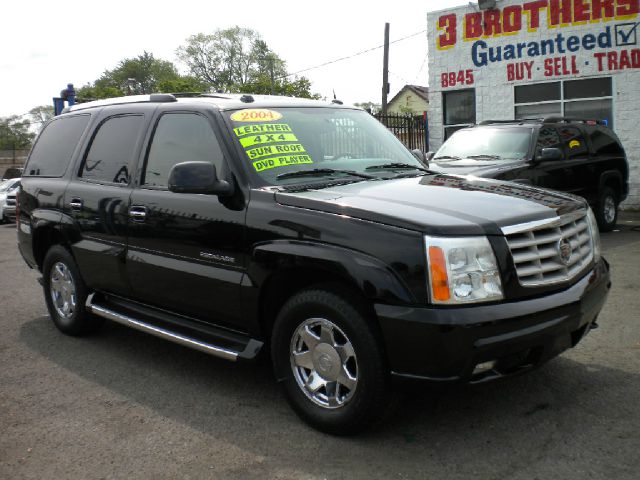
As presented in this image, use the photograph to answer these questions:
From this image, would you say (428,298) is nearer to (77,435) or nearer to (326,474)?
(326,474)

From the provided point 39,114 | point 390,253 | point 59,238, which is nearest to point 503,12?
point 59,238

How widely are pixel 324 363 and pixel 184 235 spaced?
1.32 metres

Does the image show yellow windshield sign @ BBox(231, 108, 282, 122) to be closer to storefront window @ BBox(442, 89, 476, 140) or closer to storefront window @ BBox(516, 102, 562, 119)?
storefront window @ BBox(516, 102, 562, 119)

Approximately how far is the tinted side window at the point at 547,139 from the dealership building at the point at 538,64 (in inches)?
181

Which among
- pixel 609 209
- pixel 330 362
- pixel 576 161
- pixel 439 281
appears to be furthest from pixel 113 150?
pixel 609 209

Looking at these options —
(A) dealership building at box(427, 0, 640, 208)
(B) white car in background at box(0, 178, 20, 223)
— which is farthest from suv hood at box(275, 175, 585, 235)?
(B) white car in background at box(0, 178, 20, 223)

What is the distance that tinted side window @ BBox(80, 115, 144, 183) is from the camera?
195 inches

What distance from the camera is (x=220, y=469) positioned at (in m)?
3.30

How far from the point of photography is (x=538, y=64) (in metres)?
15.2

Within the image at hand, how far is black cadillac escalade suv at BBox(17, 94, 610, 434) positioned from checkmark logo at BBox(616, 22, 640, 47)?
10999 millimetres

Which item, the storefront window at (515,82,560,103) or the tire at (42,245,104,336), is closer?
the tire at (42,245,104,336)

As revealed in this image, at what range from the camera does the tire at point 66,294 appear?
218 inches

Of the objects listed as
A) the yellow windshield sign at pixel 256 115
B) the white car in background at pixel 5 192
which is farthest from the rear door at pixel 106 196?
the white car in background at pixel 5 192

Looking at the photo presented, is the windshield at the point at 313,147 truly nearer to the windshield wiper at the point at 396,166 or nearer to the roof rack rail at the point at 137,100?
the windshield wiper at the point at 396,166
